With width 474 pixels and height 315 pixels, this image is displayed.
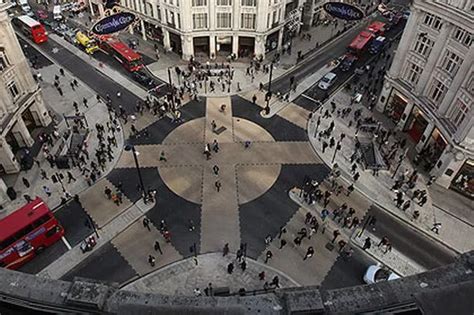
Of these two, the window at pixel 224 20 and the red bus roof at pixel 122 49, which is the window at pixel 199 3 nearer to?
the window at pixel 224 20

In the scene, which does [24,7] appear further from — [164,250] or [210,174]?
[164,250]

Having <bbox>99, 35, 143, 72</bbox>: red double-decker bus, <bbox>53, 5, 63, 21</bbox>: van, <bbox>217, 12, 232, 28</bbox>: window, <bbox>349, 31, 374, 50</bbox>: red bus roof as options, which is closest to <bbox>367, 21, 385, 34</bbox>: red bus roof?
<bbox>349, 31, 374, 50</bbox>: red bus roof

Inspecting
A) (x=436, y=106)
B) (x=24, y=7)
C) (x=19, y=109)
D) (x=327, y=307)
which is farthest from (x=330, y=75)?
(x=24, y=7)

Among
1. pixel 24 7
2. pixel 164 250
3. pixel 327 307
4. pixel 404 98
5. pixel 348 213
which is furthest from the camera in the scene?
pixel 24 7

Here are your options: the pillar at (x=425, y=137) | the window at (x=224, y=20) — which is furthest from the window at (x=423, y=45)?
the window at (x=224, y=20)

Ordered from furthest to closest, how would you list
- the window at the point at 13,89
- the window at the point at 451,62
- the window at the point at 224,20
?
the window at the point at 224,20 < the window at the point at 13,89 < the window at the point at 451,62

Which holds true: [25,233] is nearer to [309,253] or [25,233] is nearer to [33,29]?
[309,253]
